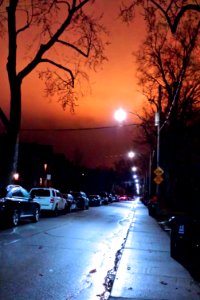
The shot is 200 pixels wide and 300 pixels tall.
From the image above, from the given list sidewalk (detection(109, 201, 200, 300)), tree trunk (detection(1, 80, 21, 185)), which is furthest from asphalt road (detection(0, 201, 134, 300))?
tree trunk (detection(1, 80, 21, 185))

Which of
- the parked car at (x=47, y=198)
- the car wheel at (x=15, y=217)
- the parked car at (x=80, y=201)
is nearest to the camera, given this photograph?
the car wheel at (x=15, y=217)

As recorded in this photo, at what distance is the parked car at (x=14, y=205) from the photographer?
19.5 metres

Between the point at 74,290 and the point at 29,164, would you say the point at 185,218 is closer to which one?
the point at 74,290

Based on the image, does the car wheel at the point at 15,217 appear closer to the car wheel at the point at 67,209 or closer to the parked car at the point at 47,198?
the parked car at the point at 47,198

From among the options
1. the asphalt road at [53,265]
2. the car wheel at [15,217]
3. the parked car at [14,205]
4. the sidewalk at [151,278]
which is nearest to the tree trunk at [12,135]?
the parked car at [14,205]

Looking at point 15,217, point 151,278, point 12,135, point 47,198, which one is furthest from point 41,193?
point 151,278

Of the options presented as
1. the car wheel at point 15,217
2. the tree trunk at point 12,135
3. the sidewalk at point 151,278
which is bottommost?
the sidewalk at point 151,278

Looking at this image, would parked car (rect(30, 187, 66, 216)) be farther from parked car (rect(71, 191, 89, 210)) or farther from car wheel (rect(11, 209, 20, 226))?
parked car (rect(71, 191, 89, 210))

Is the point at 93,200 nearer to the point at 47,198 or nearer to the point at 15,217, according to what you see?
the point at 47,198

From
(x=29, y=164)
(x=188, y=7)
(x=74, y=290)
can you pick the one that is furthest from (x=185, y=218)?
(x=29, y=164)

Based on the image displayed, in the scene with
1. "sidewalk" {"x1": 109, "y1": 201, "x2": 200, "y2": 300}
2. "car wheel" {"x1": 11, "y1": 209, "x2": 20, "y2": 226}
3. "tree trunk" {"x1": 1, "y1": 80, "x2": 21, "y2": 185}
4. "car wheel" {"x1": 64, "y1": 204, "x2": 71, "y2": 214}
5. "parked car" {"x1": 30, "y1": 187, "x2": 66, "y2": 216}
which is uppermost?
"tree trunk" {"x1": 1, "y1": 80, "x2": 21, "y2": 185}

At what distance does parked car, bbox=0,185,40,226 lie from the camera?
1947 cm

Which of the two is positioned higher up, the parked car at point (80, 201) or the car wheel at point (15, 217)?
the parked car at point (80, 201)

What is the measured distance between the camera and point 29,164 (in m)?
64.4
